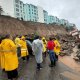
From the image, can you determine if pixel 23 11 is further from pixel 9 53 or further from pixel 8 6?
pixel 9 53

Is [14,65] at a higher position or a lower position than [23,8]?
lower

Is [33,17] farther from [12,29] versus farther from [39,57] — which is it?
[39,57]

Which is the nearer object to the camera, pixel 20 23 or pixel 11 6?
pixel 20 23

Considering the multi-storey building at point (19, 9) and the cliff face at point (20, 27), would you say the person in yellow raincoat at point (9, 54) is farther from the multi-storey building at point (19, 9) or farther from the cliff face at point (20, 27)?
the multi-storey building at point (19, 9)

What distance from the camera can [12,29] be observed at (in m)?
47.6

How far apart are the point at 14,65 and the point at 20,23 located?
4555cm

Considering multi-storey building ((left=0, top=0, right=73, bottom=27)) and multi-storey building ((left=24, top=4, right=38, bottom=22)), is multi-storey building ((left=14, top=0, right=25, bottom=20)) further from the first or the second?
multi-storey building ((left=24, top=4, right=38, bottom=22))

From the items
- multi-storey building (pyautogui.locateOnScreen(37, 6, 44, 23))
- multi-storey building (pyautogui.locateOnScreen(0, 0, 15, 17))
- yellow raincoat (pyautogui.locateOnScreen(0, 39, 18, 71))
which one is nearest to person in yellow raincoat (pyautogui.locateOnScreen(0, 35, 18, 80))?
yellow raincoat (pyautogui.locateOnScreen(0, 39, 18, 71))

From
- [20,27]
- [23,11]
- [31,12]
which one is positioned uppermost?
[31,12]

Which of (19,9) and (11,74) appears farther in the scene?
(19,9)

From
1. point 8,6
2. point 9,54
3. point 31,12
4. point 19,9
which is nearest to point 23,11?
point 19,9

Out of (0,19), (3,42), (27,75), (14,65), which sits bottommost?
(27,75)

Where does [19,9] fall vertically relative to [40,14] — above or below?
above

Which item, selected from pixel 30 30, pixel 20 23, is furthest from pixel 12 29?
pixel 30 30
